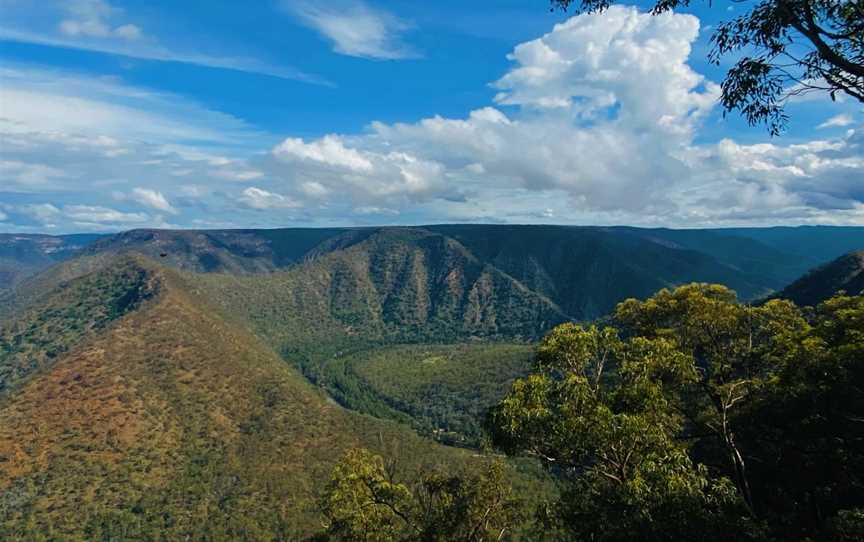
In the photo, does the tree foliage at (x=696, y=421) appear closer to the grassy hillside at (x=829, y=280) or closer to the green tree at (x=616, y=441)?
the green tree at (x=616, y=441)

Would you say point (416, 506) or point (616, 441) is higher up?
point (616, 441)

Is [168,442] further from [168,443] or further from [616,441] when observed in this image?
[616,441]

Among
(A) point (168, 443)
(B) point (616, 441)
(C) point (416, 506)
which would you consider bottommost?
(A) point (168, 443)

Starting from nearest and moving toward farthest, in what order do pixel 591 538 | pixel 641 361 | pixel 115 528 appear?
1. pixel 591 538
2. pixel 641 361
3. pixel 115 528

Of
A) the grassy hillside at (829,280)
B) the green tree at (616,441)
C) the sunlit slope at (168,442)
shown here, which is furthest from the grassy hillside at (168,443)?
the grassy hillside at (829,280)

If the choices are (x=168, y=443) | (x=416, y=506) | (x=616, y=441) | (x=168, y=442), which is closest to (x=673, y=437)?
(x=616, y=441)

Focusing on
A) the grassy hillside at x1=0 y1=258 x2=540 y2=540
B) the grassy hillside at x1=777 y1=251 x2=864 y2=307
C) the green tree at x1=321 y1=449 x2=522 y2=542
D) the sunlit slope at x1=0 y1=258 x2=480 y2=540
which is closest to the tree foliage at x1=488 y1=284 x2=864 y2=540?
the green tree at x1=321 y1=449 x2=522 y2=542

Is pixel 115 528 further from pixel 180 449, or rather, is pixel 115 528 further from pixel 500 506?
pixel 500 506

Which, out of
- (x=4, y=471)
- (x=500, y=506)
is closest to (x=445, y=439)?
(x=4, y=471)
